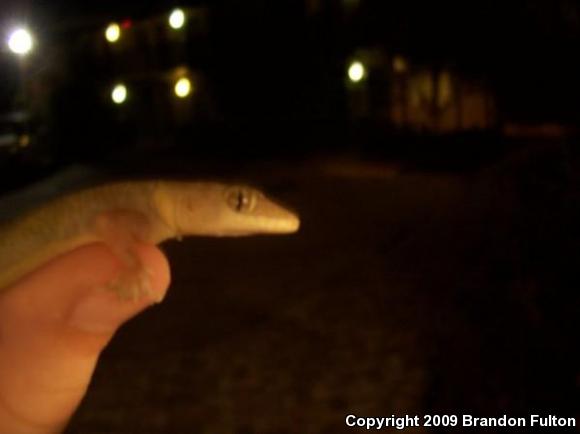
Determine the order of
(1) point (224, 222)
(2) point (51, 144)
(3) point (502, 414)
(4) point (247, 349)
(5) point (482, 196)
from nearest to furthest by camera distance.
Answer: (1) point (224, 222) < (3) point (502, 414) < (4) point (247, 349) < (5) point (482, 196) < (2) point (51, 144)

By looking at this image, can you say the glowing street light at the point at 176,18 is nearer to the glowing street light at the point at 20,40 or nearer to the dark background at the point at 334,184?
the dark background at the point at 334,184

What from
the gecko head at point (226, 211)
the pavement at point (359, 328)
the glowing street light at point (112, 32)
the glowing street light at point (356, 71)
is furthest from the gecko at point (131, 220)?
the glowing street light at point (356, 71)

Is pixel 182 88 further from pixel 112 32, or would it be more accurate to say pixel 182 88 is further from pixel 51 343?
pixel 51 343

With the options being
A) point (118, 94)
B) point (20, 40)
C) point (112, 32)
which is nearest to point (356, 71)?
point (118, 94)

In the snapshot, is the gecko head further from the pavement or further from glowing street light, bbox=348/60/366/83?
glowing street light, bbox=348/60/366/83

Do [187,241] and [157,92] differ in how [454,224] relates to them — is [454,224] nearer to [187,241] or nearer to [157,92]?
[187,241]

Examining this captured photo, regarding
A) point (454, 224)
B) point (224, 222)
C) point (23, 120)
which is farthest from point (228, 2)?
point (224, 222)

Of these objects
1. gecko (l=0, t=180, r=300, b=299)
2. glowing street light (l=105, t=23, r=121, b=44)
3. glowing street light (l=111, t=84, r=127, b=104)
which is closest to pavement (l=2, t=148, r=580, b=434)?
gecko (l=0, t=180, r=300, b=299)
